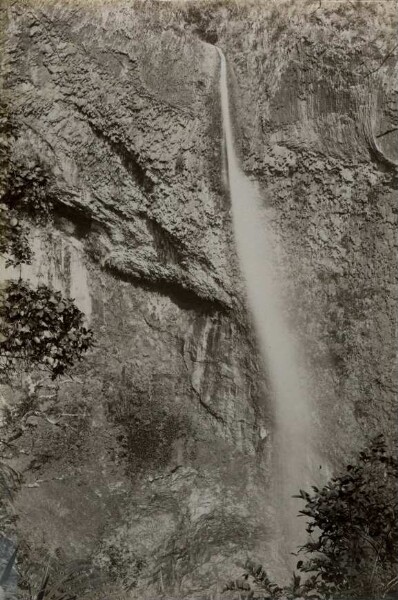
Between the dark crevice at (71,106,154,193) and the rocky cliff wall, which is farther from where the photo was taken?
the dark crevice at (71,106,154,193)

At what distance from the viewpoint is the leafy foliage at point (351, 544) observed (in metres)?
3.59

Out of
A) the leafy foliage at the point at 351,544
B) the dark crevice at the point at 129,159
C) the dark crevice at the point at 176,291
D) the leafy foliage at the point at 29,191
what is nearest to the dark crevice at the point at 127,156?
the dark crevice at the point at 129,159

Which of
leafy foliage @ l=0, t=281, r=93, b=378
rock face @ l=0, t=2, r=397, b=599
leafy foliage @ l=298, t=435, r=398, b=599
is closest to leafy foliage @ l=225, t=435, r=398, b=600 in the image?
leafy foliage @ l=298, t=435, r=398, b=599

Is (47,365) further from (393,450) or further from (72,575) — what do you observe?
(393,450)

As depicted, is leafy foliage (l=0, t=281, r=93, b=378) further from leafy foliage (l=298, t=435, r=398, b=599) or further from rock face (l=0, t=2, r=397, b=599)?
leafy foliage (l=298, t=435, r=398, b=599)

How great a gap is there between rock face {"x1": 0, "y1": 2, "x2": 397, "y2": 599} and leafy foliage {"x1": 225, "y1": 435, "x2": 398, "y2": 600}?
14cm

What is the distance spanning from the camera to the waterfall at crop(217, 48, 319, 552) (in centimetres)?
376

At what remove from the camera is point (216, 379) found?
391 cm

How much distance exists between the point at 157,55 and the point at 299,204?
0.94m

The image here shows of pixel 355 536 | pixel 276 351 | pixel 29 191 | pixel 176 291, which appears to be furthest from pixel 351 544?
pixel 29 191

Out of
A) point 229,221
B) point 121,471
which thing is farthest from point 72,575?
point 229,221

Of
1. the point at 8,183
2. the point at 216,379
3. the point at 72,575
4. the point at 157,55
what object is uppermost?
the point at 157,55

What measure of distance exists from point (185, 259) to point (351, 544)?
150 cm

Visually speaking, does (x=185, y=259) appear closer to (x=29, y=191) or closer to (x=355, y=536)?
(x=29, y=191)
